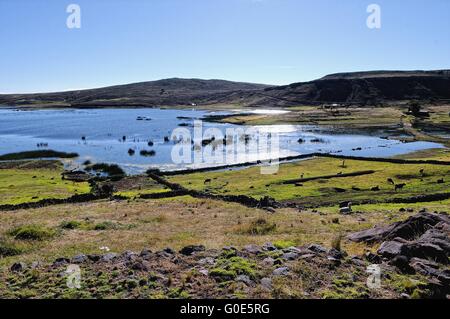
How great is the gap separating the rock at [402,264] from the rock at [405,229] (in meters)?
5.09

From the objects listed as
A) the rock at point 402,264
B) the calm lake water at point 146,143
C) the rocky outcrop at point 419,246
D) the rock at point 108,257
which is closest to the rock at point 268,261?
the rocky outcrop at point 419,246

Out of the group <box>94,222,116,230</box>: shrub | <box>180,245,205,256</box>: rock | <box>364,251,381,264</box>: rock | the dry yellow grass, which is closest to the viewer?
<box>364,251,381,264</box>: rock

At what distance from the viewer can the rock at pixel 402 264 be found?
17500mm

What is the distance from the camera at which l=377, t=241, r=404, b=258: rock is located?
1911 centimetres

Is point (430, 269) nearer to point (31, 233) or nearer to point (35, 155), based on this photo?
point (31, 233)

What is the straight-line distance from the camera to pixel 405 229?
2328cm

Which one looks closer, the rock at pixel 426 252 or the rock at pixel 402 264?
the rock at pixel 402 264

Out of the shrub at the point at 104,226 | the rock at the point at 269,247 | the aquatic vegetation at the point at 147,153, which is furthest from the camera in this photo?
the aquatic vegetation at the point at 147,153

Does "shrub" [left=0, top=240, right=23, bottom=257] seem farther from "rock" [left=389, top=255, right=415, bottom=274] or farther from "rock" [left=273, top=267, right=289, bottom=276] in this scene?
"rock" [left=389, top=255, right=415, bottom=274]

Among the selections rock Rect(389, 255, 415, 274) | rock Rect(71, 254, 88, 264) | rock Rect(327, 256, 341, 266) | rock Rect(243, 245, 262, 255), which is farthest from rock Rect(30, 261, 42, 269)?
rock Rect(389, 255, 415, 274)

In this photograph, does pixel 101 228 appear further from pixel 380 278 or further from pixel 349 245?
pixel 380 278

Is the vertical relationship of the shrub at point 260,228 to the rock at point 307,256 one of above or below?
below

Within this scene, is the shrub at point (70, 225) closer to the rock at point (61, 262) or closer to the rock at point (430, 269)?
the rock at point (61, 262)

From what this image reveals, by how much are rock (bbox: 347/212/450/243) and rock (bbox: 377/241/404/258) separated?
3150 mm
